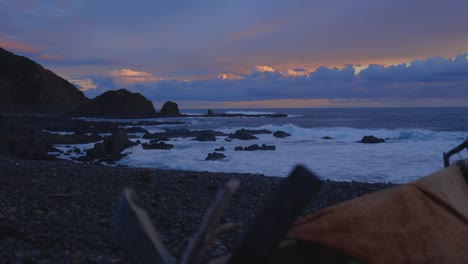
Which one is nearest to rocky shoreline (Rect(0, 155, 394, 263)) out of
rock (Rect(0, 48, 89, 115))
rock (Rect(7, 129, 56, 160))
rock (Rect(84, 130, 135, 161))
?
rock (Rect(7, 129, 56, 160))

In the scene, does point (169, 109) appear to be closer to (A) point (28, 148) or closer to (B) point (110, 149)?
(B) point (110, 149)

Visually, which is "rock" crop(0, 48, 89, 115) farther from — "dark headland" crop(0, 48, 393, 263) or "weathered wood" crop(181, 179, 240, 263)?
"weathered wood" crop(181, 179, 240, 263)

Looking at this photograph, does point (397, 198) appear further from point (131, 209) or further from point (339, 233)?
point (131, 209)

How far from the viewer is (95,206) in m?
7.51

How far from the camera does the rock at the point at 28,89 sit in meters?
77.8

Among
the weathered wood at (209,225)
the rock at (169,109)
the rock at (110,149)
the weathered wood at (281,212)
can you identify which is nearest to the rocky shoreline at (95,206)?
the weathered wood at (209,225)

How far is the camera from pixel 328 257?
2.01 m

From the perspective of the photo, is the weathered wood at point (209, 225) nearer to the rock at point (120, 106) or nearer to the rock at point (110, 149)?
the rock at point (110, 149)

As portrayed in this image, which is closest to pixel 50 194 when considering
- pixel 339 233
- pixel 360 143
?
pixel 339 233

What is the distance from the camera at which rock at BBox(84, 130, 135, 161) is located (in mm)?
21719

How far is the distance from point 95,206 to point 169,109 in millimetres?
85050

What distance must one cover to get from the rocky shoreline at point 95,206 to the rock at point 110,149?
899 centimetres

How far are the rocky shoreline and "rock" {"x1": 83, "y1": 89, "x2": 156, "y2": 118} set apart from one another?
242 feet

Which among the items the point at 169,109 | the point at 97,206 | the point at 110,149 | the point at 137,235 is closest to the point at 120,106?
the point at 169,109
